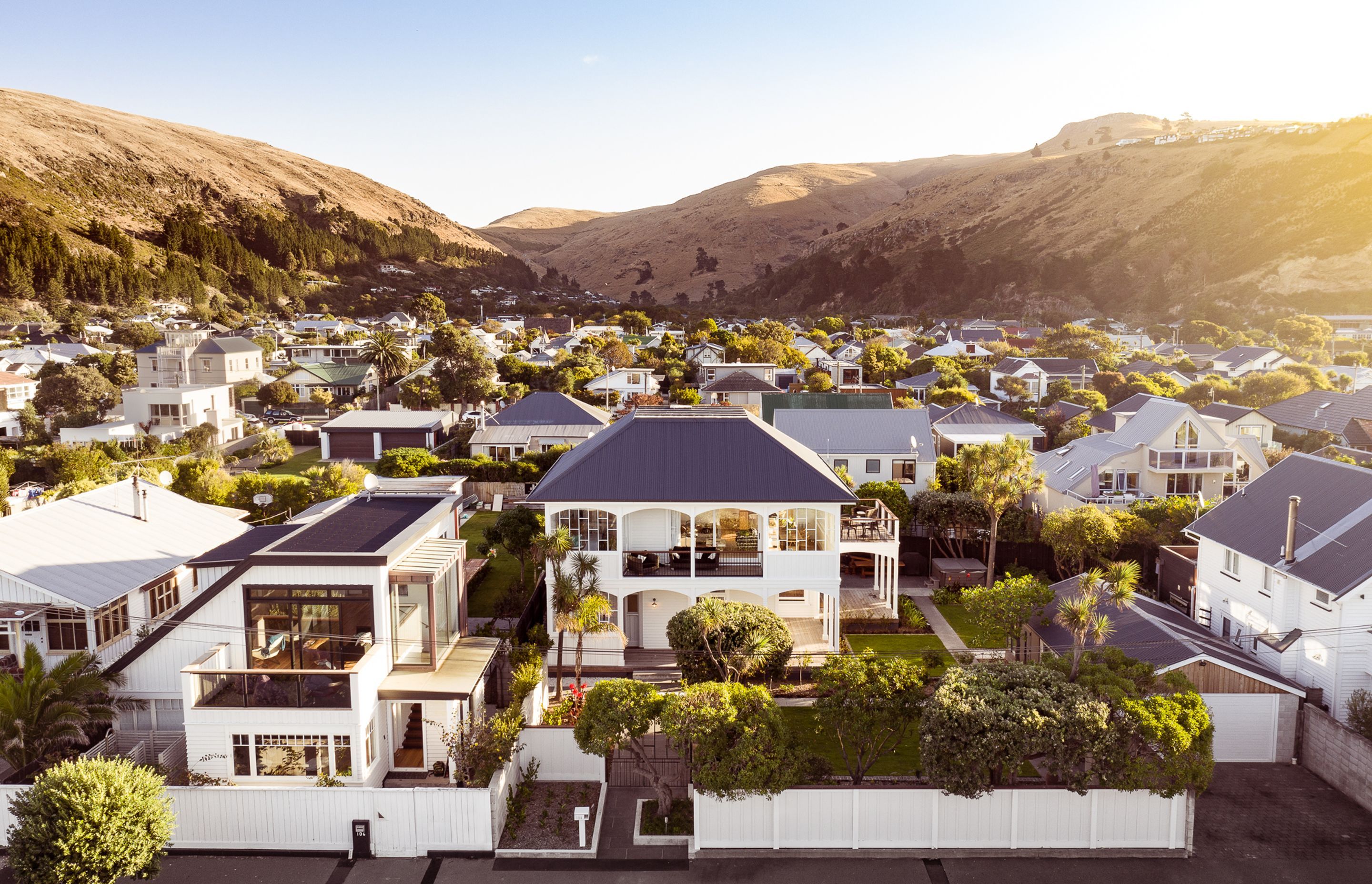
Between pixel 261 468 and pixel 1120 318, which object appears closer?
pixel 261 468

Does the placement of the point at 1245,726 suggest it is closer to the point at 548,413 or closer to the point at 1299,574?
the point at 1299,574

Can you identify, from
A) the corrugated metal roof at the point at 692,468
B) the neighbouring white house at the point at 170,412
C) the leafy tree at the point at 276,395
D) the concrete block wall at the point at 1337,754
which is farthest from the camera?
the leafy tree at the point at 276,395

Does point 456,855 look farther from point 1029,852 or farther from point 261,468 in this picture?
point 261,468

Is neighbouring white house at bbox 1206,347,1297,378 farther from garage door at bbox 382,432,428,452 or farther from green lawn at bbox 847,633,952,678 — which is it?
garage door at bbox 382,432,428,452

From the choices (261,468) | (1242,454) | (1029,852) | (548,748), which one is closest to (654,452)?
(548,748)

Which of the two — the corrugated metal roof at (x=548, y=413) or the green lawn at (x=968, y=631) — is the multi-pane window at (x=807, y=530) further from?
the corrugated metal roof at (x=548, y=413)

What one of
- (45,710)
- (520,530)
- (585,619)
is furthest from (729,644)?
(45,710)

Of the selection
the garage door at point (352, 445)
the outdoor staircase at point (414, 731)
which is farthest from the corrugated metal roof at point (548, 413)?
the outdoor staircase at point (414, 731)
